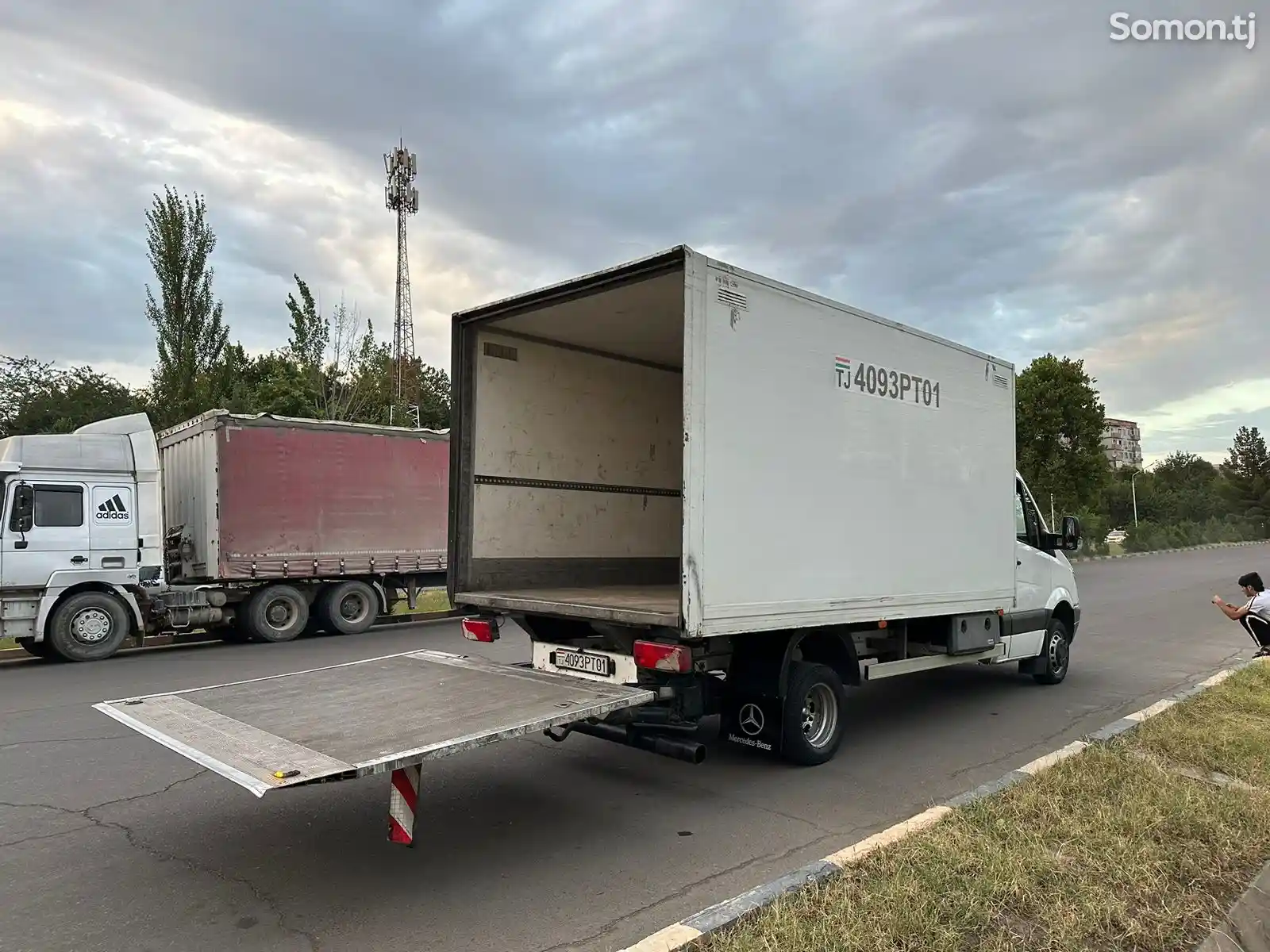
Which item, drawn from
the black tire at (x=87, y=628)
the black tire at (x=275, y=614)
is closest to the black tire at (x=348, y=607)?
the black tire at (x=275, y=614)

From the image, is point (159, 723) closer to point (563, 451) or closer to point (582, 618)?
point (582, 618)

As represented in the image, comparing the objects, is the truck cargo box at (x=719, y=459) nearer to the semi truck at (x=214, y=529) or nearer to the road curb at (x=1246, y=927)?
the road curb at (x=1246, y=927)

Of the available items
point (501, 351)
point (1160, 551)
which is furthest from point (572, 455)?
point (1160, 551)

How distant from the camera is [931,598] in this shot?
6.88 m

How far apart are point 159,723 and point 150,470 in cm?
899

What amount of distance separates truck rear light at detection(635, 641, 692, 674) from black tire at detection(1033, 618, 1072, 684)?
Result: 5635 mm

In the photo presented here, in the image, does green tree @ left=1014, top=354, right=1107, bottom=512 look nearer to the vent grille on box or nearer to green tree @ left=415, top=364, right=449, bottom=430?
green tree @ left=415, top=364, right=449, bottom=430

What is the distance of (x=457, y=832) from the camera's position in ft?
16.1

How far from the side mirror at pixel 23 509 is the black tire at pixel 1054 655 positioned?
1207cm

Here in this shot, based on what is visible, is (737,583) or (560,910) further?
(737,583)

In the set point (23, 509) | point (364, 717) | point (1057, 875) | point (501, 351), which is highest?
point (501, 351)

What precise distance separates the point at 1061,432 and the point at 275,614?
86.7ft

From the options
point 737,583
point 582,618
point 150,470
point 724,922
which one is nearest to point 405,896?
point 724,922

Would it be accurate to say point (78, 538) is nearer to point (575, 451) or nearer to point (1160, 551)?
point (575, 451)
